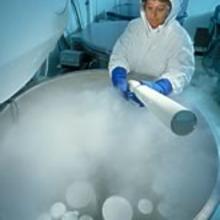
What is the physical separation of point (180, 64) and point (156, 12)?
183 millimetres

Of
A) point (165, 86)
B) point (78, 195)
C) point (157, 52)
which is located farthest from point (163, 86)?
point (78, 195)

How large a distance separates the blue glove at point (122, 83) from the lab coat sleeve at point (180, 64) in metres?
0.12

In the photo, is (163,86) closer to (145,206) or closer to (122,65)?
(122,65)

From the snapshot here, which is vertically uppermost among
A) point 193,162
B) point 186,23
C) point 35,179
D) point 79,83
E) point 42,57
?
point 42,57

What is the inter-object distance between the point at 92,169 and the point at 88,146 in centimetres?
9

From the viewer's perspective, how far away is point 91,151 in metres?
1.28

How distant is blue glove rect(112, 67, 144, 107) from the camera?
1098 mm

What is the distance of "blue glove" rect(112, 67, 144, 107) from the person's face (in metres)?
0.19

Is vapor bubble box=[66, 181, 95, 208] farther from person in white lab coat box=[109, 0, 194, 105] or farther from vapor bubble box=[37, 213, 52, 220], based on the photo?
person in white lab coat box=[109, 0, 194, 105]

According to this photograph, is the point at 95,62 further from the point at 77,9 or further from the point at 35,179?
the point at 35,179

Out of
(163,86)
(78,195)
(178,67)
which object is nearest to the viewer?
(163,86)

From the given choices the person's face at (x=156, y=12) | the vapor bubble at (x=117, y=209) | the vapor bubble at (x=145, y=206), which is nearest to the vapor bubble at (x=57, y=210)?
the vapor bubble at (x=117, y=209)

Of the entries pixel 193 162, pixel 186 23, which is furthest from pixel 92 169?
Answer: pixel 186 23

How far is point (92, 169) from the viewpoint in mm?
1299
